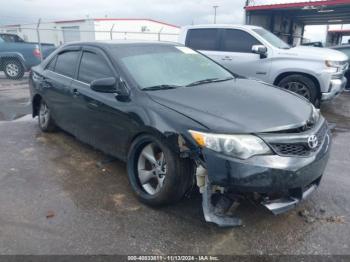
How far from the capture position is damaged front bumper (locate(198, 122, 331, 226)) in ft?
8.02

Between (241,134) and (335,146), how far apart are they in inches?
124

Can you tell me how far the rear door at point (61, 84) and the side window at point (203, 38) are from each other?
3906 millimetres

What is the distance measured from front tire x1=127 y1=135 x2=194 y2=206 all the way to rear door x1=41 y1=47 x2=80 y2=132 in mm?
1556

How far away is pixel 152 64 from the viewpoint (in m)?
3.69

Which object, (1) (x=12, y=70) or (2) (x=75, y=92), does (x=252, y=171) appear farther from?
(1) (x=12, y=70)

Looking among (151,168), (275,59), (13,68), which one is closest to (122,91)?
(151,168)

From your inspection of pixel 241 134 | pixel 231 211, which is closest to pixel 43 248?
pixel 231 211

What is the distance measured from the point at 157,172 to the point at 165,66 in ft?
4.31

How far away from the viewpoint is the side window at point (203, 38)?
25.2 feet

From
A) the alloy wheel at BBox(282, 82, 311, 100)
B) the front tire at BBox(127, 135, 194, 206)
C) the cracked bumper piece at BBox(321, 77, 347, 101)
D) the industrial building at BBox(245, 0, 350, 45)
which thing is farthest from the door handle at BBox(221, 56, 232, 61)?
the industrial building at BBox(245, 0, 350, 45)

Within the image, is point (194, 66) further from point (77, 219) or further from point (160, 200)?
point (77, 219)

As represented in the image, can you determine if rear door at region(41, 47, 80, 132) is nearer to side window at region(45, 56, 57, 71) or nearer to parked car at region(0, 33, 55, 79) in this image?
side window at region(45, 56, 57, 71)

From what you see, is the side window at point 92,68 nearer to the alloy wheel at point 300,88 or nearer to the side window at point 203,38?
the side window at point 203,38

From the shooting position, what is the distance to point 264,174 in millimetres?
2434
